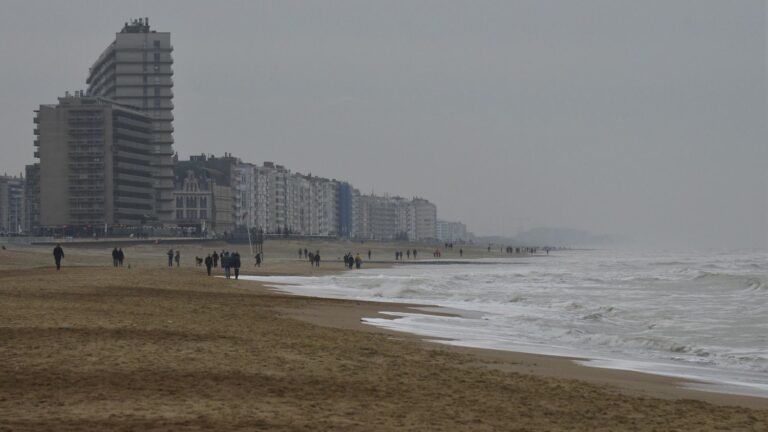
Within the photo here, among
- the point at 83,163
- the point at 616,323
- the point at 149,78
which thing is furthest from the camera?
the point at 149,78

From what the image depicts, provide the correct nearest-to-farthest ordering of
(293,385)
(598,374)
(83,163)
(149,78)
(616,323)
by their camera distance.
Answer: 1. (293,385)
2. (598,374)
3. (616,323)
4. (83,163)
5. (149,78)

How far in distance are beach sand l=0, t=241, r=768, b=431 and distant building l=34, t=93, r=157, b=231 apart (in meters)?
146

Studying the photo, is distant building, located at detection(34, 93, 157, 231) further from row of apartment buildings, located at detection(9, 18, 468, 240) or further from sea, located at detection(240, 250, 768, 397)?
sea, located at detection(240, 250, 768, 397)

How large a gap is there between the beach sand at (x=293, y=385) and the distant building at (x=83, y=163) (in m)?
146

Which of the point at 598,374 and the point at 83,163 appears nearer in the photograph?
the point at 598,374

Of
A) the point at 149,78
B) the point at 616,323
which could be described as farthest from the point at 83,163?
the point at 616,323

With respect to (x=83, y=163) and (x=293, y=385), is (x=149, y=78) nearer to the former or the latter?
(x=83, y=163)

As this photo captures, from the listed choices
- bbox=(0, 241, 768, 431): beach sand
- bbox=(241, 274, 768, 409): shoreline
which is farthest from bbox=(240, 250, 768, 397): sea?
bbox=(0, 241, 768, 431): beach sand

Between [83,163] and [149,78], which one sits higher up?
[149,78]

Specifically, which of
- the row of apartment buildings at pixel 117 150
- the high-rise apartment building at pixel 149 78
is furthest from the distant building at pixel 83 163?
the high-rise apartment building at pixel 149 78

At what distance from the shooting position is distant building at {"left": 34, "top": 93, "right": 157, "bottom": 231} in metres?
160

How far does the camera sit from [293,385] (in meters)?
11.3

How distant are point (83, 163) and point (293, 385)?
520ft

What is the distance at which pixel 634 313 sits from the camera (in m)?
28.7
